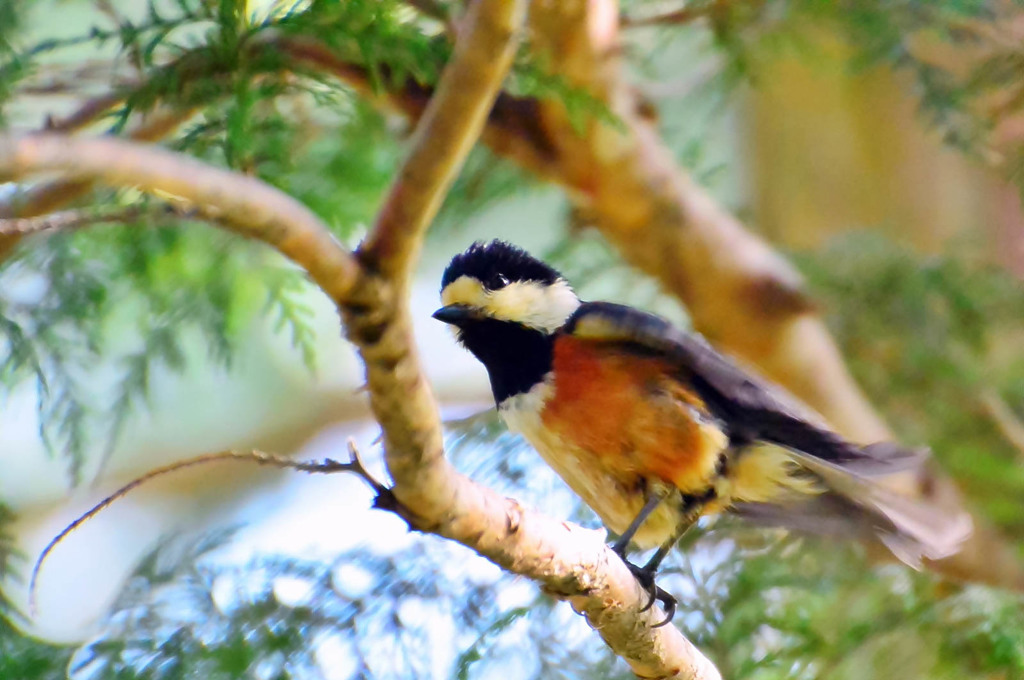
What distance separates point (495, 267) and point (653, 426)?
1.03 feet

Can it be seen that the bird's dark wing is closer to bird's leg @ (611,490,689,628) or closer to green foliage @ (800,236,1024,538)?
bird's leg @ (611,490,689,628)

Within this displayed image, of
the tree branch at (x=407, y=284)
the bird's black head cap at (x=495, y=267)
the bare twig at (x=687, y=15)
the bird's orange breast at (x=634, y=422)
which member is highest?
the bare twig at (x=687, y=15)

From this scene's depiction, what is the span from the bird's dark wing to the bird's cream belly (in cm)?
12

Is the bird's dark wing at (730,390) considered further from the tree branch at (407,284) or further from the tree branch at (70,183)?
the tree branch at (70,183)

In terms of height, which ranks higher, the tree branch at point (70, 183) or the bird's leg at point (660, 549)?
the tree branch at point (70, 183)

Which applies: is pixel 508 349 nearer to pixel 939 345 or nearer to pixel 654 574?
pixel 654 574

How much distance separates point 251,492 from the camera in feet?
9.83

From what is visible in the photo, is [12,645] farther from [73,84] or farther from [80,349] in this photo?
[73,84]

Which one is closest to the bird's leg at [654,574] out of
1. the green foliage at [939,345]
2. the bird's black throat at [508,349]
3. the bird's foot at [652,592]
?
the bird's foot at [652,592]

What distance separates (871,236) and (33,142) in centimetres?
198

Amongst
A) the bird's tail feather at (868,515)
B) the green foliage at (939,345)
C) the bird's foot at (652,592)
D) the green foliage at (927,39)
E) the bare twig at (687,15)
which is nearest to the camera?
the bird's foot at (652,592)

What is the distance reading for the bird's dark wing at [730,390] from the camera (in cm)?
131

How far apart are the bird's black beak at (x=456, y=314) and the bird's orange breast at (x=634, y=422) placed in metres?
0.14

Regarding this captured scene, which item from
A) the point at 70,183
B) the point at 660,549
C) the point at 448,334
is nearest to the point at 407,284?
the point at 660,549
